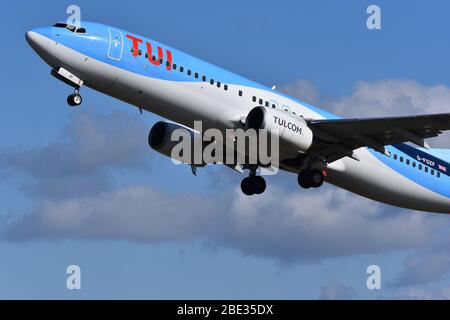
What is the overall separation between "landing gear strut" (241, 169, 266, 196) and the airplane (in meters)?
2.72

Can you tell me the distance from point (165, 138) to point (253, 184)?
474 cm

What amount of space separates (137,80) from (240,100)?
4.45 m

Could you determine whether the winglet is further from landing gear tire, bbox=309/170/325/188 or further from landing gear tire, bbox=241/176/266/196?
landing gear tire, bbox=241/176/266/196

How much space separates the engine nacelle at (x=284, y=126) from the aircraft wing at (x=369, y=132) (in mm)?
786

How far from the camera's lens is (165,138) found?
41719 millimetres

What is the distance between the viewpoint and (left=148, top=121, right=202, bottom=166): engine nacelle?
41.6 meters

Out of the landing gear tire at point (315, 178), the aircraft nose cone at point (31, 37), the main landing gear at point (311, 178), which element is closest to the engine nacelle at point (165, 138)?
the main landing gear at point (311, 178)

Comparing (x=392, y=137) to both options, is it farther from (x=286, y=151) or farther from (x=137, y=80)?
(x=137, y=80)

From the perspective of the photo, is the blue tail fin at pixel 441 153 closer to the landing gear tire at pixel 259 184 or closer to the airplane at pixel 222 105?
the airplane at pixel 222 105

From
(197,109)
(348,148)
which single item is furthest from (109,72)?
(348,148)

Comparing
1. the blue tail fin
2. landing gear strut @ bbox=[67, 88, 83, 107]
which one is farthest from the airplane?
the blue tail fin

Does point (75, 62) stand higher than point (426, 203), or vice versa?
point (75, 62)

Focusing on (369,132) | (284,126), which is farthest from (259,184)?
(369,132)
